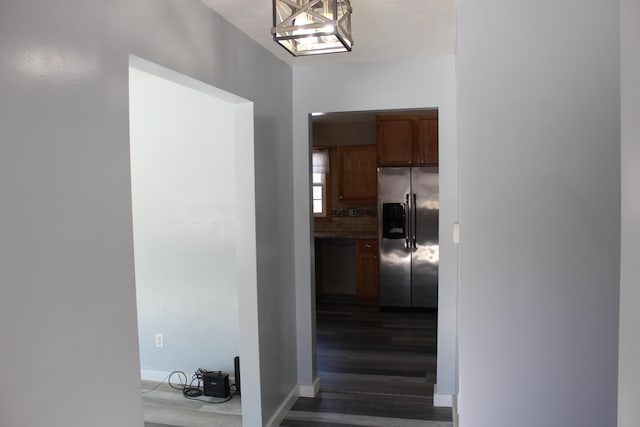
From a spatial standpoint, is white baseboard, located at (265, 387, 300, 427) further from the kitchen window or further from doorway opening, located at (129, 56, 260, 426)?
the kitchen window

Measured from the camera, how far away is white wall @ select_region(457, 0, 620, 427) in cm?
173

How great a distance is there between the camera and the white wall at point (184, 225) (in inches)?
153

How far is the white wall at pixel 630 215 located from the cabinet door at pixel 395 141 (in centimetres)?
→ 509

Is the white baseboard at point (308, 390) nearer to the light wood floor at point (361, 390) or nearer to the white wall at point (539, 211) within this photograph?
the light wood floor at point (361, 390)

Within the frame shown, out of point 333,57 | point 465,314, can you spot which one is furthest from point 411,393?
point 333,57

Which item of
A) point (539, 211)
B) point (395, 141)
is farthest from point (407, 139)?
point (539, 211)

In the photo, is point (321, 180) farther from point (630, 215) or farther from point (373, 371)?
point (630, 215)

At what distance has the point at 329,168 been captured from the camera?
696 cm

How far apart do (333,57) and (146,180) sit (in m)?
1.80

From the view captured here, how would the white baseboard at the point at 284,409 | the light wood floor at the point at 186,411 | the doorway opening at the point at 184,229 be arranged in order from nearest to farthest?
the white baseboard at the point at 284,409
the light wood floor at the point at 186,411
the doorway opening at the point at 184,229

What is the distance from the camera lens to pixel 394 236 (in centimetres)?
586

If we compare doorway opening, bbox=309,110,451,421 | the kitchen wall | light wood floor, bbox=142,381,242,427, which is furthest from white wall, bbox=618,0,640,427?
the kitchen wall

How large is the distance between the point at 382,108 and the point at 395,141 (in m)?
2.34

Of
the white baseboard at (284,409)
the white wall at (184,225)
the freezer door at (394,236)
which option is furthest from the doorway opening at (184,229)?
the freezer door at (394,236)
